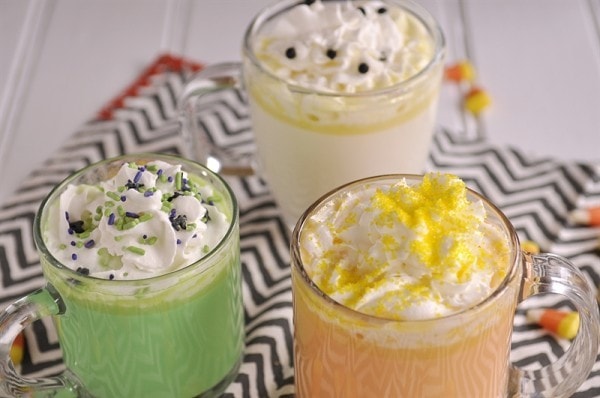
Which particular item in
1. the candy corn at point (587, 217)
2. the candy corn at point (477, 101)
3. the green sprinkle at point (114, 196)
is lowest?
the candy corn at point (587, 217)

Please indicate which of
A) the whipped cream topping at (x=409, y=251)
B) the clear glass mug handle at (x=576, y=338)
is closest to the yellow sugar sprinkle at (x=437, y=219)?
the whipped cream topping at (x=409, y=251)

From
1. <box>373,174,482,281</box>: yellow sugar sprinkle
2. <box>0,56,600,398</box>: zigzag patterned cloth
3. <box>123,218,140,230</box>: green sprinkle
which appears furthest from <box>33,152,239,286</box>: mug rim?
<box>0,56,600,398</box>: zigzag patterned cloth

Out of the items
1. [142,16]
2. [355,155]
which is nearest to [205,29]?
[142,16]

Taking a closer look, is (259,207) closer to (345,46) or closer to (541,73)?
(345,46)

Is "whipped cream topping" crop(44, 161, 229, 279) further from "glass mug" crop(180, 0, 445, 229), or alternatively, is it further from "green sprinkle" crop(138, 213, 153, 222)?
"glass mug" crop(180, 0, 445, 229)

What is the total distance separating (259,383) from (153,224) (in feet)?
1.60

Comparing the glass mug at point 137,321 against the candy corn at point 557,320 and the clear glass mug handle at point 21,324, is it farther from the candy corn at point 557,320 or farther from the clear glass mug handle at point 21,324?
the candy corn at point 557,320

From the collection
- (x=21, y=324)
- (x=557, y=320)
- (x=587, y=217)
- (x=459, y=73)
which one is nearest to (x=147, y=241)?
(x=21, y=324)

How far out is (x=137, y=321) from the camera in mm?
1636

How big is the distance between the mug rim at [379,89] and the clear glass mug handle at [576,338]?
59 centimetres

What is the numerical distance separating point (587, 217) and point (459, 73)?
769 millimetres

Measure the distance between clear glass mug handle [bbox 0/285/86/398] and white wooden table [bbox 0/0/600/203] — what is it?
919 millimetres

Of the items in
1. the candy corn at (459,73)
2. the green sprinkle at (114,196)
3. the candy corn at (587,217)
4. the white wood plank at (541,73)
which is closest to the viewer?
the green sprinkle at (114,196)

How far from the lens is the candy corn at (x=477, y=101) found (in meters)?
2.76
